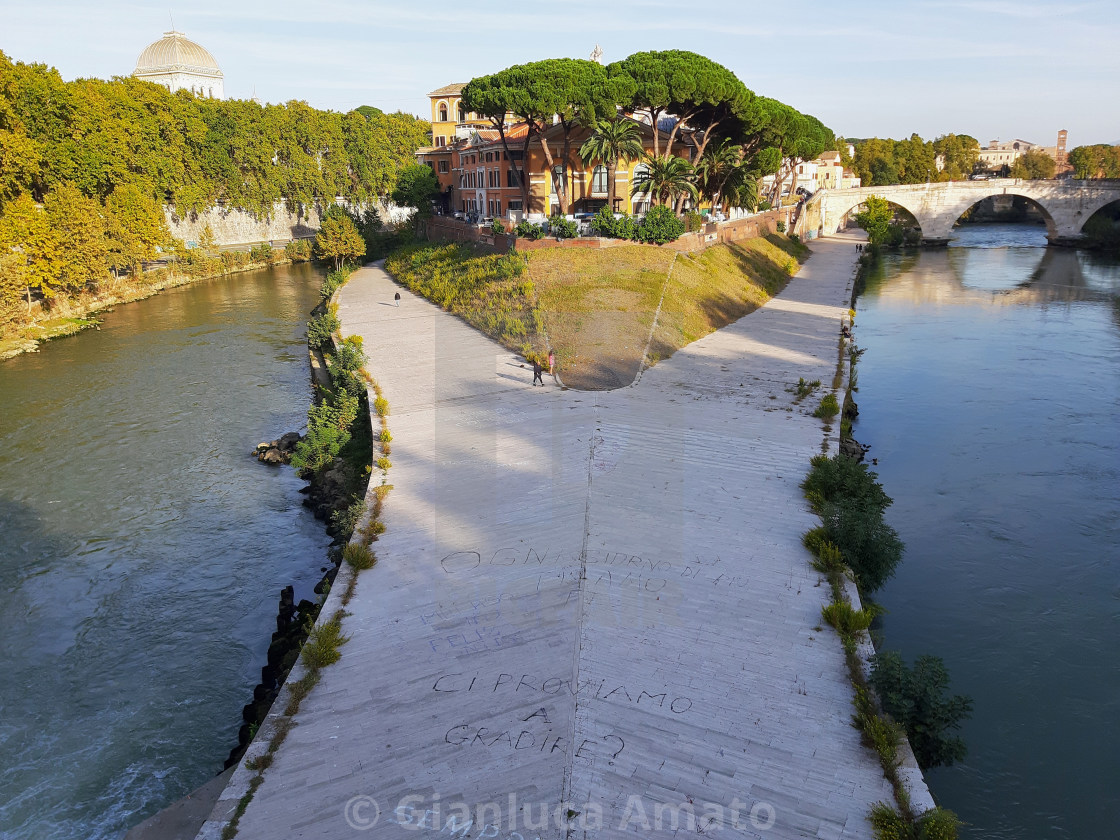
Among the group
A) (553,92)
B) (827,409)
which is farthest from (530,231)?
(827,409)

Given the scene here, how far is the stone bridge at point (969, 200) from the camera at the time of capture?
7412cm

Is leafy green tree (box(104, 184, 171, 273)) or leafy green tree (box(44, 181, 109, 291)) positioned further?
leafy green tree (box(104, 184, 171, 273))

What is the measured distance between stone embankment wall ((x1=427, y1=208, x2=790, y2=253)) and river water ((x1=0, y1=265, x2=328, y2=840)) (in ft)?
43.9

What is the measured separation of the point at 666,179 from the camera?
144 feet

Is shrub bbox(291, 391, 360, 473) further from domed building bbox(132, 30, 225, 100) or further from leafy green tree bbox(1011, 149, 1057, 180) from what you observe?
leafy green tree bbox(1011, 149, 1057, 180)

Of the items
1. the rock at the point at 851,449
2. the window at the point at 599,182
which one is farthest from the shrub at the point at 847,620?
the window at the point at 599,182

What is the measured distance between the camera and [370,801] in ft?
30.9

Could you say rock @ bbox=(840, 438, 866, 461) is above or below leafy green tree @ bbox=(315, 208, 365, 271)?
below

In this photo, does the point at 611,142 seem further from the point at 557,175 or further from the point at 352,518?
the point at 352,518

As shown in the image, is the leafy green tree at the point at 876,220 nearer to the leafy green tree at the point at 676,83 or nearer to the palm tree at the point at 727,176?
the palm tree at the point at 727,176

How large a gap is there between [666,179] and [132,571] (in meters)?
34.8

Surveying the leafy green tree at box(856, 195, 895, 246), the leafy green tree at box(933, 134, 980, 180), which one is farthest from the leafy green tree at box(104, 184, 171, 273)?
the leafy green tree at box(933, 134, 980, 180)

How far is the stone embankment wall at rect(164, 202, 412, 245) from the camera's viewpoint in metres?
71.9

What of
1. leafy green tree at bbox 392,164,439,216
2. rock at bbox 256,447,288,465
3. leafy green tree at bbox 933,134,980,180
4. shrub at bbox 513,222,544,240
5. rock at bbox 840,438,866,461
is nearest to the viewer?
rock at bbox 840,438,866,461
